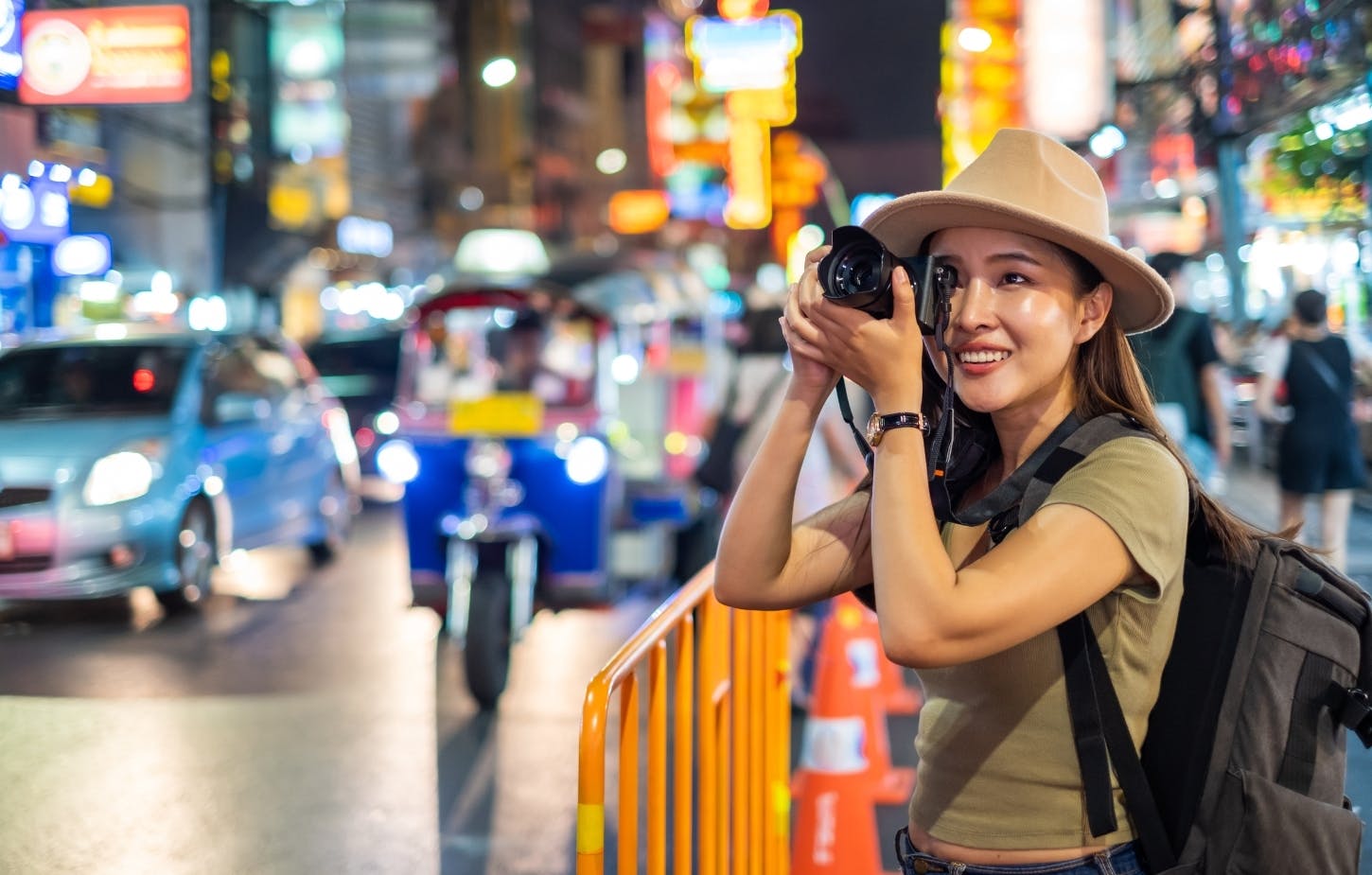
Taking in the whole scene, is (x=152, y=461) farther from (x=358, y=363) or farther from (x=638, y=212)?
(x=638, y=212)

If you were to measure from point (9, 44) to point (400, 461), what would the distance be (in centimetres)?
637

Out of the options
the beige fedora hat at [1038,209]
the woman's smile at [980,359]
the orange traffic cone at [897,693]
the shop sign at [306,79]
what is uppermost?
the shop sign at [306,79]

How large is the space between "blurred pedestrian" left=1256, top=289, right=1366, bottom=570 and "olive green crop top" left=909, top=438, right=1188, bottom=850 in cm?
682

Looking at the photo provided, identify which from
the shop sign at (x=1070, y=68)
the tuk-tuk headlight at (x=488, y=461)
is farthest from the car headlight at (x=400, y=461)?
→ the shop sign at (x=1070, y=68)

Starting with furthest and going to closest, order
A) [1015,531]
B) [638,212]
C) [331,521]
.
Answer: [638,212] → [331,521] → [1015,531]

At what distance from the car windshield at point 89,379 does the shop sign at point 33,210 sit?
2.66 meters

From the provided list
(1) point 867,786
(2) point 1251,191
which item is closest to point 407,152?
(2) point 1251,191

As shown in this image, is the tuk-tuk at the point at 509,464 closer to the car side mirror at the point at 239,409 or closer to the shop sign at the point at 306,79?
the car side mirror at the point at 239,409

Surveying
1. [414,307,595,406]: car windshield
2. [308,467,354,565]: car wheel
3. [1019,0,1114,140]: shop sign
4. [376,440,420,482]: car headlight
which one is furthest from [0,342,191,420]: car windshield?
[1019,0,1114,140]: shop sign

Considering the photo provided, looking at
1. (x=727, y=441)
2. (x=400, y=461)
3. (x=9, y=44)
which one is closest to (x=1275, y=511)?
(x=727, y=441)

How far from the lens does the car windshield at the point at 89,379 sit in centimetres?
954

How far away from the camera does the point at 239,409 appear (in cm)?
1018

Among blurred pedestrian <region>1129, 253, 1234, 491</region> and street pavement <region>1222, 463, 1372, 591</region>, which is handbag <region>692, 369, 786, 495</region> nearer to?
blurred pedestrian <region>1129, 253, 1234, 491</region>

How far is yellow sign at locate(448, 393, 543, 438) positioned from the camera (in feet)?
25.1
